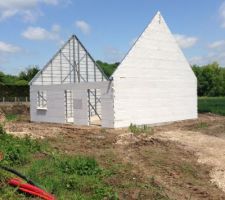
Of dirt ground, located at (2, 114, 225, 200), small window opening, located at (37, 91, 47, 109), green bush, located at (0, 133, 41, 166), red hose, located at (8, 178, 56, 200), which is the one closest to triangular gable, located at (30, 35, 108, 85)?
small window opening, located at (37, 91, 47, 109)

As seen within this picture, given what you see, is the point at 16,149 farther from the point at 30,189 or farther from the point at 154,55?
the point at 154,55

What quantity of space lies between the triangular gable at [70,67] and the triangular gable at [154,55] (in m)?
4.68

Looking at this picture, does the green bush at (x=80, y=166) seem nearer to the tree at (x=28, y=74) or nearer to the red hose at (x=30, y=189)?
the red hose at (x=30, y=189)

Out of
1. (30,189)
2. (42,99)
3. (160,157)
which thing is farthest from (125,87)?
(30,189)

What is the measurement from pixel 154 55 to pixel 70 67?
6.68 meters

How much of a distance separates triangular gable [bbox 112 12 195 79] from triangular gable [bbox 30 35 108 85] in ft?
15.3

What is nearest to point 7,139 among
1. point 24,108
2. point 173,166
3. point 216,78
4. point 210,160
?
point 173,166

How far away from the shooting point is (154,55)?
25250 mm

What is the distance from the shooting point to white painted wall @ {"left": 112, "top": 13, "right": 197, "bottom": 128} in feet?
76.2

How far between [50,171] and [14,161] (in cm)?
161

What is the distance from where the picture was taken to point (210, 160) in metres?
13.7

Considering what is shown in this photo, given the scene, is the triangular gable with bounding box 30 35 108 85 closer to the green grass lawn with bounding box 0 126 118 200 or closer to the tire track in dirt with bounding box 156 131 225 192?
the tire track in dirt with bounding box 156 131 225 192

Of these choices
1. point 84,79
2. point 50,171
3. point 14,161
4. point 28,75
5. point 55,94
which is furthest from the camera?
point 28,75

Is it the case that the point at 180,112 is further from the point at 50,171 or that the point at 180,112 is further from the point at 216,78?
the point at 216,78
